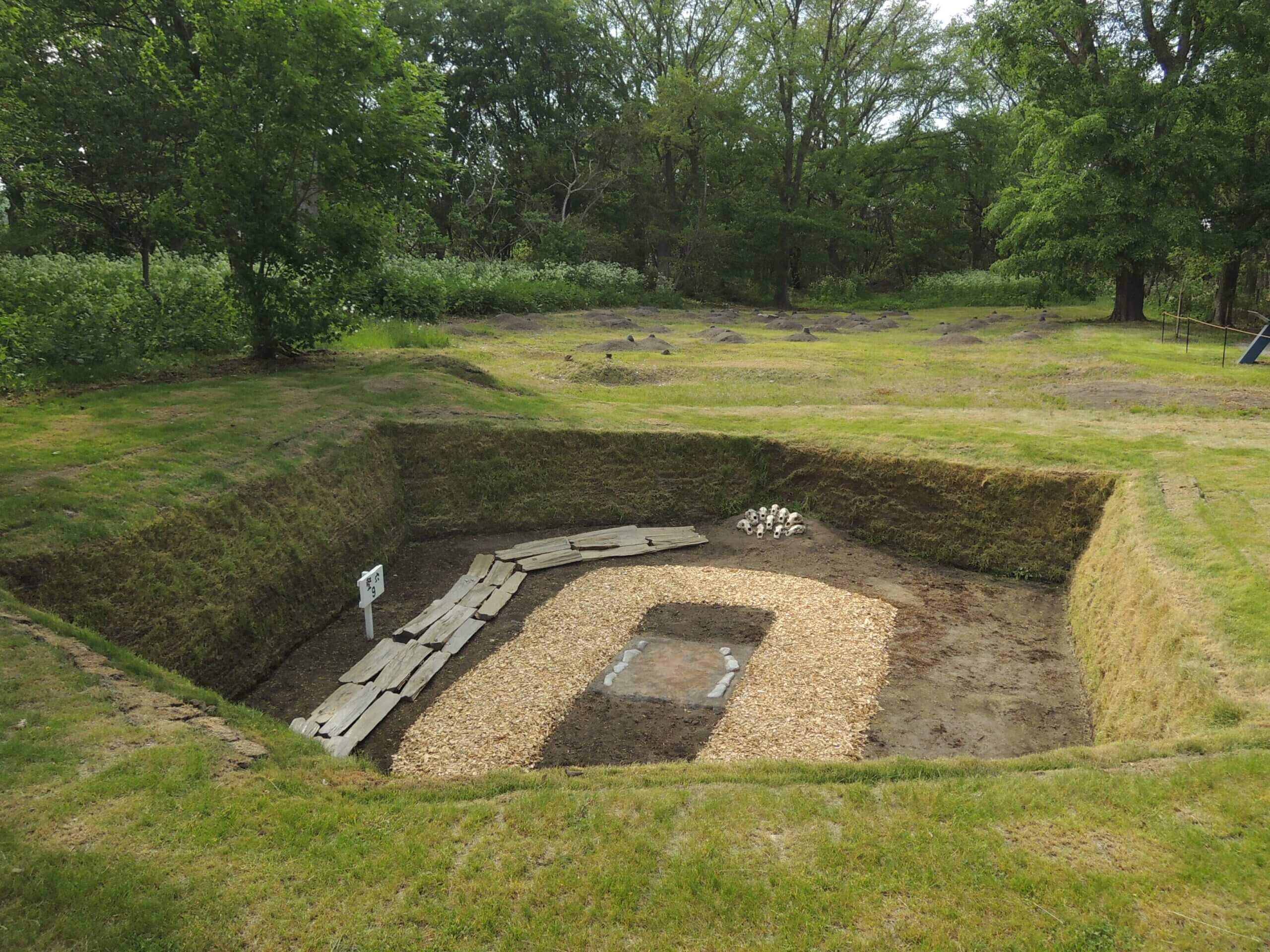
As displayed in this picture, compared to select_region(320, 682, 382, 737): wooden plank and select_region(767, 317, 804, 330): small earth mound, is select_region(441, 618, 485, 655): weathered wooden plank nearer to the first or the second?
select_region(320, 682, 382, 737): wooden plank

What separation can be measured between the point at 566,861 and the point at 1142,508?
22.6 ft

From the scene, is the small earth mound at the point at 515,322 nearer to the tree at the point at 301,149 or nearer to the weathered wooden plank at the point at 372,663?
the tree at the point at 301,149

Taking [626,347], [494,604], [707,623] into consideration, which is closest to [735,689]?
[707,623]

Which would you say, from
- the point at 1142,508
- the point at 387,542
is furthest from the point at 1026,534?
the point at 387,542

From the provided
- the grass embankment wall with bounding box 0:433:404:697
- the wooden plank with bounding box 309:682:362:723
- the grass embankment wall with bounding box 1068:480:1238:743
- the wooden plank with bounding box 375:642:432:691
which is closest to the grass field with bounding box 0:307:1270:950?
the grass embankment wall with bounding box 1068:480:1238:743

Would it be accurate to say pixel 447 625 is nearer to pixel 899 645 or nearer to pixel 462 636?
pixel 462 636

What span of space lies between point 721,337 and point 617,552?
14543 millimetres

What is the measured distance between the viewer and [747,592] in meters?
8.64

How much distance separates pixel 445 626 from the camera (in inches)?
313

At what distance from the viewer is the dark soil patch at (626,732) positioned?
5848 millimetres

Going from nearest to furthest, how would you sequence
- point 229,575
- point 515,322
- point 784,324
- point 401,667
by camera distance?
point 229,575, point 401,667, point 515,322, point 784,324

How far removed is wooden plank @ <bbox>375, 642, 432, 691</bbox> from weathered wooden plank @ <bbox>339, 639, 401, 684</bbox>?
7 centimetres

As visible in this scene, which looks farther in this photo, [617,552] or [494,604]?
[617,552]

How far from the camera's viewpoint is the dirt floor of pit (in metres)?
6.13
